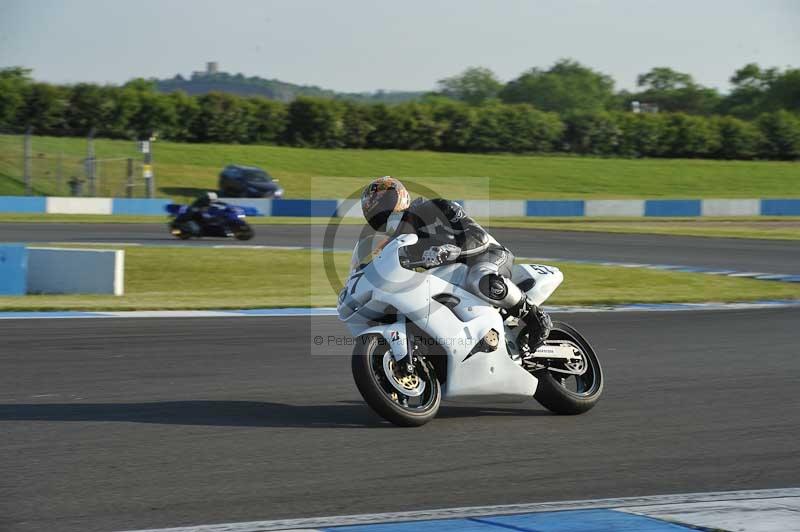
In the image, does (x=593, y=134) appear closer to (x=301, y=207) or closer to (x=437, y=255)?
(x=301, y=207)

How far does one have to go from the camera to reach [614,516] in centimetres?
454

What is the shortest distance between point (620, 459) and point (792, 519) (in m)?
1.31

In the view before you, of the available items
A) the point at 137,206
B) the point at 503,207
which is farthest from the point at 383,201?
the point at 503,207

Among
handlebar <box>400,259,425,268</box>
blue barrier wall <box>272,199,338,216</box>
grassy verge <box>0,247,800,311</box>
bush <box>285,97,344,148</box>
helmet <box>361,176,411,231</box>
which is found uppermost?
bush <box>285,97,344,148</box>

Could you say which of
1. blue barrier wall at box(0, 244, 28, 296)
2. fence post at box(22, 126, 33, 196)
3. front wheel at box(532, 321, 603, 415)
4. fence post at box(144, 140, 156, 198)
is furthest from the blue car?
front wheel at box(532, 321, 603, 415)

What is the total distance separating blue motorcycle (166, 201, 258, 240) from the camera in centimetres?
2508

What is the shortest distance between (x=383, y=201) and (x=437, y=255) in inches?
17.9

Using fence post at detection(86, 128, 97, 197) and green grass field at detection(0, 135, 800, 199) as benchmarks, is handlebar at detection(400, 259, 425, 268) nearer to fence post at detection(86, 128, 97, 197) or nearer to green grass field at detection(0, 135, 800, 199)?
fence post at detection(86, 128, 97, 197)

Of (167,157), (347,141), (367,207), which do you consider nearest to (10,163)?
(167,157)

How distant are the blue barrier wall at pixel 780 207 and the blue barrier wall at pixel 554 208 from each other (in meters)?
7.31

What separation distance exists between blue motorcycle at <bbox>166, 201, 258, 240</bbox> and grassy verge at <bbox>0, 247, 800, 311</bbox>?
3.31m

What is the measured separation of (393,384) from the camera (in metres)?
6.13

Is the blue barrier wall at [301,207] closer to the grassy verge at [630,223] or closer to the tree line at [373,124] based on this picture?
the grassy verge at [630,223]

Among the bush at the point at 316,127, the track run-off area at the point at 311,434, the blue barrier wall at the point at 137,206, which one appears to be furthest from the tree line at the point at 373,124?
the track run-off area at the point at 311,434
